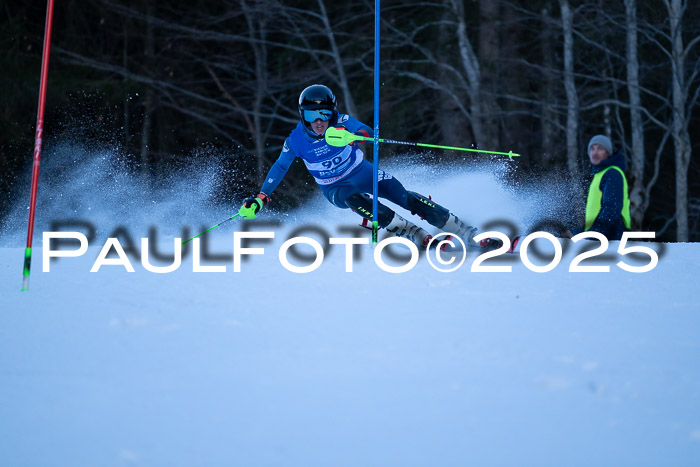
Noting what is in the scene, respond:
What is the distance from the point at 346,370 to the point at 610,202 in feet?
13.1

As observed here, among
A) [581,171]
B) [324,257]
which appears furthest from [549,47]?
[324,257]

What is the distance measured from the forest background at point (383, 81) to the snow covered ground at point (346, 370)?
937cm

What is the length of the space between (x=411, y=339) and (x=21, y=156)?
604 inches

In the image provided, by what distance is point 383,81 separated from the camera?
15672 mm

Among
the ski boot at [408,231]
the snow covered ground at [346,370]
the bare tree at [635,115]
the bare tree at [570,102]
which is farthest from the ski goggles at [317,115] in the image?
the bare tree at [635,115]

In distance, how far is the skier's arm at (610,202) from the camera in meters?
6.52

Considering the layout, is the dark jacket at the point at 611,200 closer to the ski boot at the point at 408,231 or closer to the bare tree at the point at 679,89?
the ski boot at the point at 408,231

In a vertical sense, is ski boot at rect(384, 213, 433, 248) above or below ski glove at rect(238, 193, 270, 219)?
below

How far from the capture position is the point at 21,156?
17172 millimetres

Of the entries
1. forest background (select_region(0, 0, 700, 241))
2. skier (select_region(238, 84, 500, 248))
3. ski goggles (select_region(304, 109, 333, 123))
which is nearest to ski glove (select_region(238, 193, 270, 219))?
skier (select_region(238, 84, 500, 248))

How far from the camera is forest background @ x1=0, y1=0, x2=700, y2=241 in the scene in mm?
13945

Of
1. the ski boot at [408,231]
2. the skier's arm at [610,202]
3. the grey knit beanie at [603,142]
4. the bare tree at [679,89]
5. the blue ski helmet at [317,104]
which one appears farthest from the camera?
the bare tree at [679,89]

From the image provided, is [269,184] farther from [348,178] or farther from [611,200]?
[611,200]

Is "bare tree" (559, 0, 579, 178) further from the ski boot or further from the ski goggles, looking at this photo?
the ski goggles
